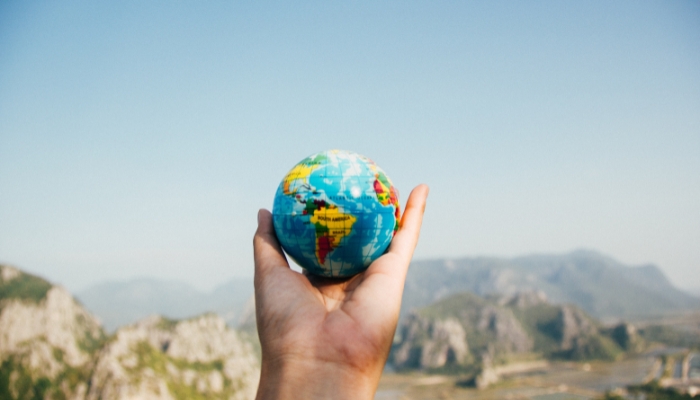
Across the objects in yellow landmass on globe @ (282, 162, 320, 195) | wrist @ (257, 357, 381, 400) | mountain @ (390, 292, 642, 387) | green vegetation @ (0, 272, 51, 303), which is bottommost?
mountain @ (390, 292, 642, 387)

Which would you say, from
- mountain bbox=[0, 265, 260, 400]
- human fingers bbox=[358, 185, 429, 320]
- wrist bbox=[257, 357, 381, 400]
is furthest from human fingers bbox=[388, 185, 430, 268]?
mountain bbox=[0, 265, 260, 400]

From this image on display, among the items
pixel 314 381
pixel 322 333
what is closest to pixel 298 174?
pixel 322 333

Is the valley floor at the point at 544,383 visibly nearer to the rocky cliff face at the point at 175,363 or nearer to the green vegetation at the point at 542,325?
the green vegetation at the point at 542,325

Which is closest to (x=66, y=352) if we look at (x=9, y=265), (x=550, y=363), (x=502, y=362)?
(x=9, y=265)

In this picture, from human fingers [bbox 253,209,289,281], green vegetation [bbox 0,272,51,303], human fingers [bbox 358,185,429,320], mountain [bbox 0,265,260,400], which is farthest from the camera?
green vegetation [bbox 0,272,51,303]

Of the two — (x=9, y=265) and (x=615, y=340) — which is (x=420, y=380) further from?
(x=9, y=265)

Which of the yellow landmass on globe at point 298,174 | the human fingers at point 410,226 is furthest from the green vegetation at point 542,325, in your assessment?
the yellow landmass on globe at point 298,174

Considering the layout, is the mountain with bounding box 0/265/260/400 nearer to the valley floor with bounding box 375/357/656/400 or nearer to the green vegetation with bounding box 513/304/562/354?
the valley floor with bounding box 375/357/656/400

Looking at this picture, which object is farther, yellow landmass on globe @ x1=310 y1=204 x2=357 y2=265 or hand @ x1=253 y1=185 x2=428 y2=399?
yellow landmass on globe @ x1=310 y1=204 x2=357 y2=265
